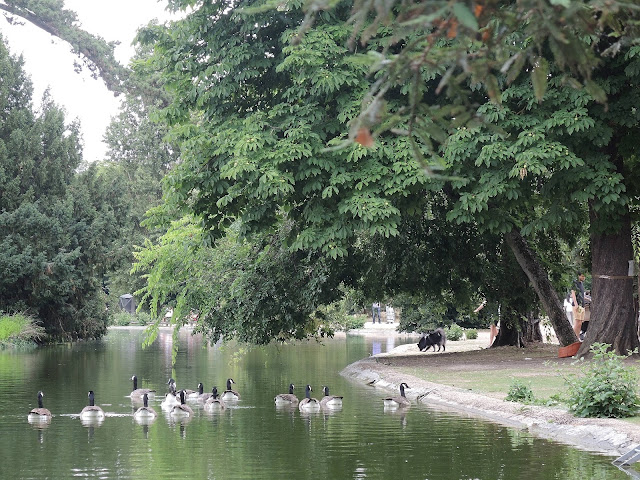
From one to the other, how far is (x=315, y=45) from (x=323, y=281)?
7027mm

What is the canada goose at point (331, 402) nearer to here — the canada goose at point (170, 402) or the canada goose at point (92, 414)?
the canada goose at point (170, 402)

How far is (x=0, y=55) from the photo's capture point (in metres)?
49.0

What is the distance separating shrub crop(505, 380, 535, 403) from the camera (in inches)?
643

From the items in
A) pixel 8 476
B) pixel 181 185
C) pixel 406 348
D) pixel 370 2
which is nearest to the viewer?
pixel 370 2

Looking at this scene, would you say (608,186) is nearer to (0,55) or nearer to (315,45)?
(315,45)

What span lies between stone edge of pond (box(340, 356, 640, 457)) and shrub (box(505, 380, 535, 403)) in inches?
7.2

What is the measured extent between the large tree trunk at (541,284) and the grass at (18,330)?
81.1ft

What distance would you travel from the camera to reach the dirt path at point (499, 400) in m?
12.8

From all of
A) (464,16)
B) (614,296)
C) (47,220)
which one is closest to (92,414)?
(614,296)

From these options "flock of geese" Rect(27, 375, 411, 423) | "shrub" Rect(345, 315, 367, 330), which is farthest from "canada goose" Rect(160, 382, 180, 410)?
"shrub" Rect(345, 315, 367, 330)

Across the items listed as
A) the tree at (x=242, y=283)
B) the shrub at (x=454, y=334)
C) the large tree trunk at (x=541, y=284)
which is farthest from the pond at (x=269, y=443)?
the shrub at (x=454, y=334)

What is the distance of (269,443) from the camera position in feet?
46.0

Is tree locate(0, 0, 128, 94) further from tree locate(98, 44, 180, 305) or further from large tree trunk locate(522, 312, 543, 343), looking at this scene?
large tree trunk locate(522, 312, 543, 343)

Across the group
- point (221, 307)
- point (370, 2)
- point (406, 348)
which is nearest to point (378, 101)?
point (370, 2)
